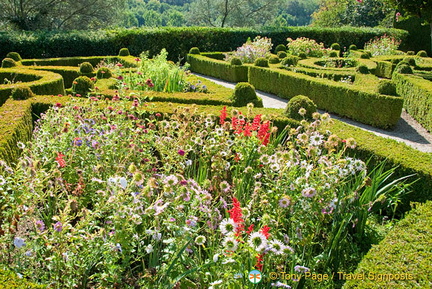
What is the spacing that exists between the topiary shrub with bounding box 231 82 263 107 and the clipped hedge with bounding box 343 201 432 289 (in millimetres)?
4771

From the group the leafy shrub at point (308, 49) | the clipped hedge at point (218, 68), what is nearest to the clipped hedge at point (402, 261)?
the clipped hedge at point (218, 68)

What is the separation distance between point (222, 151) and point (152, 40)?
16374 millimetres

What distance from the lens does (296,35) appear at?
2280cm

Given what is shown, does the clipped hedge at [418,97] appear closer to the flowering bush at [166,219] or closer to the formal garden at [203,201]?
the formal garden at [203,201]

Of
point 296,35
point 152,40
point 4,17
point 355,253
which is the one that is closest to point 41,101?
point 355,253

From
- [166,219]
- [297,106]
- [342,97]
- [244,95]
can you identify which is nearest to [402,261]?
[166,219]

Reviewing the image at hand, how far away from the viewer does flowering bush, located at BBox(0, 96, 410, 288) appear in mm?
2488

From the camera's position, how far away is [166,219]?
9.01 ft

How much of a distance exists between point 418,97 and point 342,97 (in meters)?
1.82

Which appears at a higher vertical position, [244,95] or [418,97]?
[244,95]

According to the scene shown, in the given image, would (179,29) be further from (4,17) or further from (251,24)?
(251,24)

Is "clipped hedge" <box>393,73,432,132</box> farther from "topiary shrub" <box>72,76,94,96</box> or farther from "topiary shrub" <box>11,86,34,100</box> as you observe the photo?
"topiary shrub" <box>11,86,34,100</box>

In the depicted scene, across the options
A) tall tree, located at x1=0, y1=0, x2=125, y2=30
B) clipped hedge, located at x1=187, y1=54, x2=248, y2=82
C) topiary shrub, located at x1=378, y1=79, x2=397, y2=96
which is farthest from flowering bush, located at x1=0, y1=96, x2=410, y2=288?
tall tree, located at x1=0, y1=0, x2=125, y2=30

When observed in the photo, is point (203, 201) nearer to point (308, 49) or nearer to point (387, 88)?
point (387, 88)
